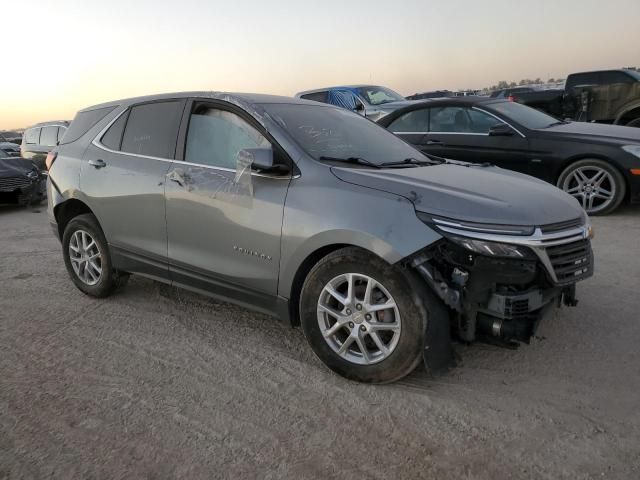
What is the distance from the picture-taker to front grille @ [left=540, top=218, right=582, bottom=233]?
2842 mm

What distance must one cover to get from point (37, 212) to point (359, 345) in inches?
354

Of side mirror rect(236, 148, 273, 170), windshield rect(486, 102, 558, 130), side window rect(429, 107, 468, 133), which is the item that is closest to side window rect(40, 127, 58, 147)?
side window rect(429, 107, 468, 133)

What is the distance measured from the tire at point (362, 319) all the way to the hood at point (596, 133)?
5.17 metres

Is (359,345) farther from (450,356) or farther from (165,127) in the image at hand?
(165,127)

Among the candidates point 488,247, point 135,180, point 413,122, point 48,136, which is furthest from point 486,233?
point 48,136

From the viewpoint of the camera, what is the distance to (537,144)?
7.01m

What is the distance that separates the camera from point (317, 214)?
305 centimetres

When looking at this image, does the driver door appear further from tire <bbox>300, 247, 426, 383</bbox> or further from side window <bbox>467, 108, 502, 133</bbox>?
side window <bbox>467, 108, 502, 133</bbox>

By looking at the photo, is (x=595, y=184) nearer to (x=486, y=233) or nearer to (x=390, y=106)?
(x=486, y=233)

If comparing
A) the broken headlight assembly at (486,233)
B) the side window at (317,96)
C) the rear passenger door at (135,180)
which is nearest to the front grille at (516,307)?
the broken headlight assembly at (486,233)

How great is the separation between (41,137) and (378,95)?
28.7ft

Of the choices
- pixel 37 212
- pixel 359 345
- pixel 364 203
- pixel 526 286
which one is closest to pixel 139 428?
pixel 359 345

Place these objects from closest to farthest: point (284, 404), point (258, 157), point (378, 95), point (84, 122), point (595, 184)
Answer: point (284, 404)
point (258, 157)
point (84, 122)
point (595, 184)
point (378, 95)

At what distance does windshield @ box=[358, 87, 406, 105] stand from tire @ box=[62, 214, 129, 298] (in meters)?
9.04
